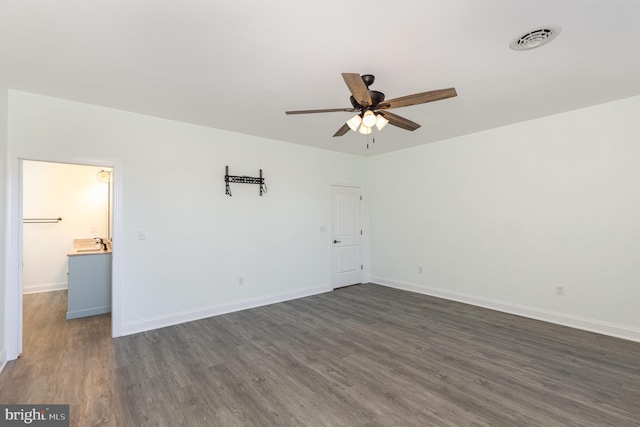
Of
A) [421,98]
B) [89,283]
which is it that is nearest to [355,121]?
[421,98]

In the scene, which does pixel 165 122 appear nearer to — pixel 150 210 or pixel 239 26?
pixel 150 210

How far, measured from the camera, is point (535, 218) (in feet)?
13.2

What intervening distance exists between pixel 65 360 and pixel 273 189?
3.27 m

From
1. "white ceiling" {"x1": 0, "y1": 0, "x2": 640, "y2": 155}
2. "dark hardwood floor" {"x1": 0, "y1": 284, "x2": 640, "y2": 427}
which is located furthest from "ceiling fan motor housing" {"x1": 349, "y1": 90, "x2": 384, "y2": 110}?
"dark hardwood floor" {"x1": 0, "y1": 284, "x2": 640, "y2": 427}

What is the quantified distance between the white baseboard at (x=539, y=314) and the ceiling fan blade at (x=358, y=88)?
3755 mm

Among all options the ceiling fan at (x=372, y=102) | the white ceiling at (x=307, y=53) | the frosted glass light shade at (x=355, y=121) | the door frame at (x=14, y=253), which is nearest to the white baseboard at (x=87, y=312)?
the door frame at (x=14, y=253)

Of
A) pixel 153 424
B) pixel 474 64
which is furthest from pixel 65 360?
pixel 474 64

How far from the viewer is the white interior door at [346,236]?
19.0ft

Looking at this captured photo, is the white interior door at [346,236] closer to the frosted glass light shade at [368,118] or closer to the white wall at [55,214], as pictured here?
the frosted glass light shade at [368,118]

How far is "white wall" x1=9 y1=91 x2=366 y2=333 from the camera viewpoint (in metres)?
3.35

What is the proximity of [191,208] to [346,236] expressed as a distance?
3081 mm

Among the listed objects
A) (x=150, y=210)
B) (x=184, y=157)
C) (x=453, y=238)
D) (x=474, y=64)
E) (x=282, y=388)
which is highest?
(x=474, y=64)

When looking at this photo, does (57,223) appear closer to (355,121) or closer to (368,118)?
(355,121)

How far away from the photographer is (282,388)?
96.6 inches
